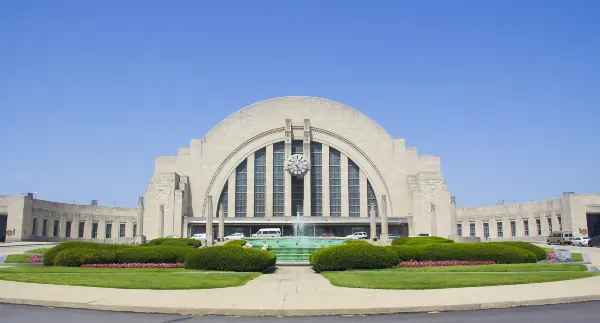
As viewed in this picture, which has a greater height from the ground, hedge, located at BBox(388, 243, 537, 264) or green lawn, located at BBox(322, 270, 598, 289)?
hedge, located at BBox(388, 243, 537, 264)

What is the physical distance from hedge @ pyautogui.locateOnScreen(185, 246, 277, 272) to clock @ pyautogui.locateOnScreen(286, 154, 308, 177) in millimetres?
43754

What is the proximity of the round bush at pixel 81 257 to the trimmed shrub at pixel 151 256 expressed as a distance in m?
0.47

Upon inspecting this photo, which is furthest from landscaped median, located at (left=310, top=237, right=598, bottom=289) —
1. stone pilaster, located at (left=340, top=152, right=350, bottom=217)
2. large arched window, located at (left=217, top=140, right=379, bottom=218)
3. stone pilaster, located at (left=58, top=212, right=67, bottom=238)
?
stone pilaster, located at (left=58, top=212, right=67, bottom=238)

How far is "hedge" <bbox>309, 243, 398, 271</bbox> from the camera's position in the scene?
21875 millimetres

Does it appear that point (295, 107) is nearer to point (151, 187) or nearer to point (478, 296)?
point (151, 187)

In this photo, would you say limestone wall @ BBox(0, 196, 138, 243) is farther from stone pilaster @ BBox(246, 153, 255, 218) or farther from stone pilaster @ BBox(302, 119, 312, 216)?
stone pilaster @ BBox(302, 119, 312, 216)

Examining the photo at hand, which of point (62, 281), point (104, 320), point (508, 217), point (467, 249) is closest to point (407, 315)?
point (104, 320)

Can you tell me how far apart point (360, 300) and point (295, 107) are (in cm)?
5878

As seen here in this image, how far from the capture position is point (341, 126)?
228 feet

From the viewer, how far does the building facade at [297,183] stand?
213 ft

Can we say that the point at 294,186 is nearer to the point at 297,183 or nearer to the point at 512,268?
the point at 297,183

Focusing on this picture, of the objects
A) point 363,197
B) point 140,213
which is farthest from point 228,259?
point 363,197

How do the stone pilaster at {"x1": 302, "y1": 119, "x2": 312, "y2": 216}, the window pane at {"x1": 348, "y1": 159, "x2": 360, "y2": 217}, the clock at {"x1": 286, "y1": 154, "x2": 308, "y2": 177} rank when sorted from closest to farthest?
the stone pilaster at {"x1": 302, "y1": 119, "x2": 312, "y2": 216} → the clock at {"x1": 286, "y1": 154, "x2": 308, "y2": 177} → the window pane at {"x1": 348, "y1": 159, "x2": 360, "y2": 217}

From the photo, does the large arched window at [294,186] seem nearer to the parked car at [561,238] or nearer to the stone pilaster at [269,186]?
the stone pilaster at [269,186]
